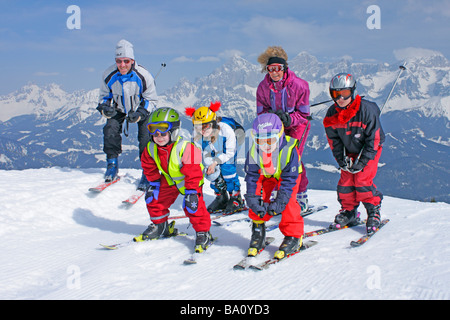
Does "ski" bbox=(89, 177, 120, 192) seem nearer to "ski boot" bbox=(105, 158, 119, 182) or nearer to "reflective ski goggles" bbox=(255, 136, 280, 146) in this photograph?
"ski boot" bbox=(105, 158, 119, 182)

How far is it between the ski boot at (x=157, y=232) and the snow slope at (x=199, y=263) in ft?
0.52

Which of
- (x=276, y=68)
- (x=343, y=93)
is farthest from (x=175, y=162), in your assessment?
(x=343, y=93)

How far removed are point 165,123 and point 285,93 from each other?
7.67 ft

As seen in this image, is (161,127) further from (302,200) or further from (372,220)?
(372,220)

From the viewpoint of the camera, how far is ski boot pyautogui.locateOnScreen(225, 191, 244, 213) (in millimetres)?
7827

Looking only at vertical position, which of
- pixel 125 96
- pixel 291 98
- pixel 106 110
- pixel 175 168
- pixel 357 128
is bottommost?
pixel 175 168

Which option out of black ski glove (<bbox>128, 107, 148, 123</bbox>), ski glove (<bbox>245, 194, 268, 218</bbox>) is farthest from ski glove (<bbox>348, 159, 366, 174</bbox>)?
black ski glove (<bbox>128, 107, 148, 123</bbox>)

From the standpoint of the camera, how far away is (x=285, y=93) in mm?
6336

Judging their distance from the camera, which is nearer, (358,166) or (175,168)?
(175,168)

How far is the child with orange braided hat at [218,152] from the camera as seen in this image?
7086 millimetres

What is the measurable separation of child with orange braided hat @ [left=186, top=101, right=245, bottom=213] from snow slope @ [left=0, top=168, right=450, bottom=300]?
642 mm
